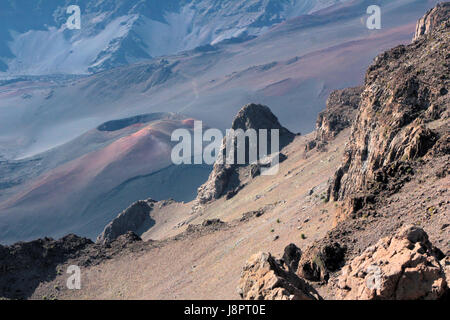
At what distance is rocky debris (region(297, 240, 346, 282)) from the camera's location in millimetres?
13484

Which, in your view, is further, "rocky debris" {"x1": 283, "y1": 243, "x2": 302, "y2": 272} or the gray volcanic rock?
the gray volcanic rock

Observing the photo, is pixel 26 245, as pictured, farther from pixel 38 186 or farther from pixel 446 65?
pixel 38 186

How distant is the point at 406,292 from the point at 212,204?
4047cm

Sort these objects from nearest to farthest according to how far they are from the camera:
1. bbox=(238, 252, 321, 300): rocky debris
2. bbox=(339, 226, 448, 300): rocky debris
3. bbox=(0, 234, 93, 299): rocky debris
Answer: bbox=(339, 226, 448, 300): rocky debris, bbox=(238, 252, 321, 300): rocky debris, bbox=(0, 234, 93, 299): rocky debris

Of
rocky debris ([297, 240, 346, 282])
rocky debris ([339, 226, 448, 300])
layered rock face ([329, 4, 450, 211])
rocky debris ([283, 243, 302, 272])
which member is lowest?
rocky debris ([283, 243, 302, 272])

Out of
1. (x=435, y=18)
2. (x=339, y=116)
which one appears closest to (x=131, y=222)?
(x=339, y=116)

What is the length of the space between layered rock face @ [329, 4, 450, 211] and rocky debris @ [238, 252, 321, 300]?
19.4 ft

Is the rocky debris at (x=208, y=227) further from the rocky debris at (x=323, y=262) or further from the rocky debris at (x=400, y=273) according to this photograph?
the rocky debris at (x=400, y=273)

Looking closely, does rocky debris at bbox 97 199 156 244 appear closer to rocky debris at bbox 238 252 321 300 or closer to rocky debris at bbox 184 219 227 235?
rocky debris at bbox 184 219 227 235

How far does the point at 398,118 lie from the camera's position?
61.2ft

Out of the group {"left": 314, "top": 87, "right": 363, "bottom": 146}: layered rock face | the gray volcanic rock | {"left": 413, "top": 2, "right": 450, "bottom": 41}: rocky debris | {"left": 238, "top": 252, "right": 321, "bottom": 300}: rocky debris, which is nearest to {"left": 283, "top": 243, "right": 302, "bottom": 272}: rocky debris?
{"left": 238, "top": 252, "right": 321, "bottom": 300}: rocky debris

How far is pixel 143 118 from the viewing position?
195 meters

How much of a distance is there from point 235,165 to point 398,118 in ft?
111

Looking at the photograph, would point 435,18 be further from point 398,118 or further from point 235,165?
point 398,118
